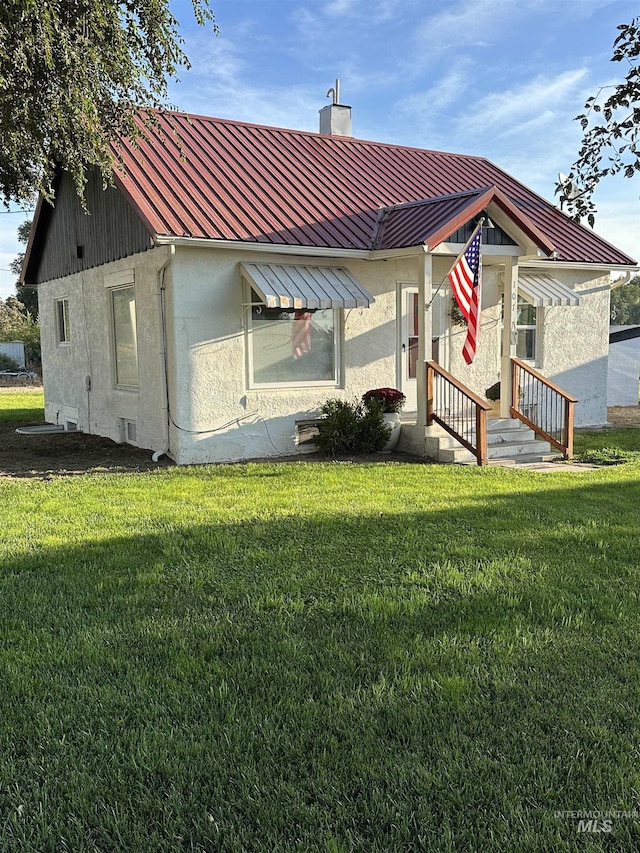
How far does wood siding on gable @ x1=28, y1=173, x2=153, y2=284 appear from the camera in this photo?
36.0 feet

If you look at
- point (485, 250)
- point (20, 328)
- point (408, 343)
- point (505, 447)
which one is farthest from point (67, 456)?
point (20, 328)

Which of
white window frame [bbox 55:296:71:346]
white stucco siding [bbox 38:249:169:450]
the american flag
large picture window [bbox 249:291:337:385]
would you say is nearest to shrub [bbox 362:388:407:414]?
large picture window [bbox 249:291:337:385]

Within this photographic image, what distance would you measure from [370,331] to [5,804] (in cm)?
956

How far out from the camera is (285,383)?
35.6 ft

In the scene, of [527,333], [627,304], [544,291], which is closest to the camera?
[544,291]

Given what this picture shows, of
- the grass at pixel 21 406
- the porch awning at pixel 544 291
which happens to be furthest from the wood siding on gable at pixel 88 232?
the porch awning at pixel 544 291

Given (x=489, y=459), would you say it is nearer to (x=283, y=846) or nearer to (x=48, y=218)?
(x=283, y=846)

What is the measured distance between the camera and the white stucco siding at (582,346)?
13.9 m

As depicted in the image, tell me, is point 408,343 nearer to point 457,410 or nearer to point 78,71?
point 457,410

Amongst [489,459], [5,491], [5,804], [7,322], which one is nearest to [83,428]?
[5,491]

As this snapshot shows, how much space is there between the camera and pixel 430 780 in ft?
8.84

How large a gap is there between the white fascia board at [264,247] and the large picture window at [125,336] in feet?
7.21

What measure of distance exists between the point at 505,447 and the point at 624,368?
33.8 feet

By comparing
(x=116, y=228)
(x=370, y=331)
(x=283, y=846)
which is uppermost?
(x=116, y=228)
